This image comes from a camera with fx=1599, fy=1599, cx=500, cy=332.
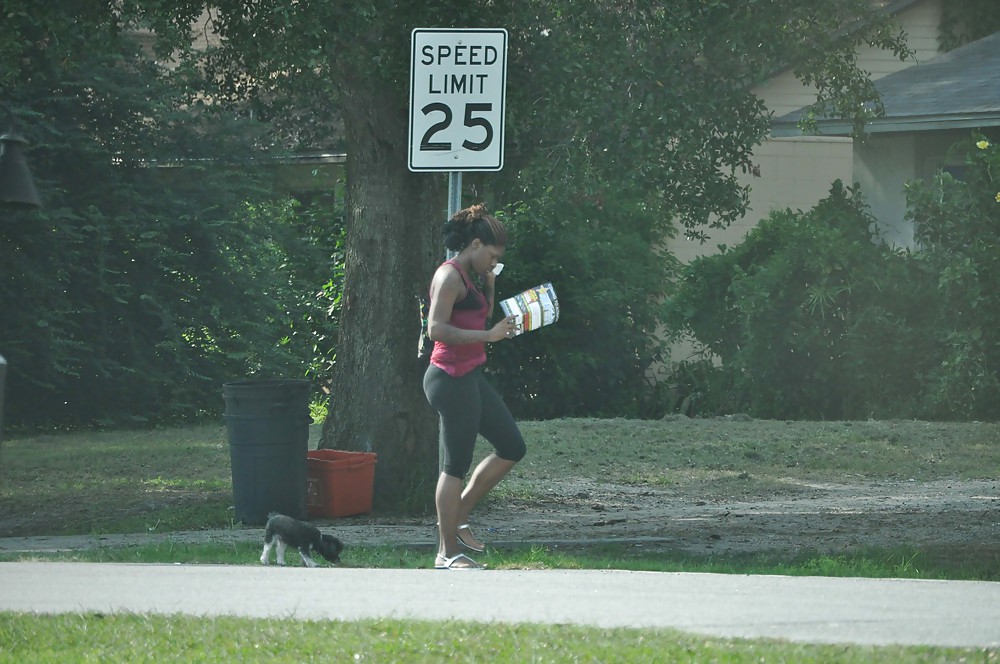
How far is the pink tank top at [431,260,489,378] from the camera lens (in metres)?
8.62

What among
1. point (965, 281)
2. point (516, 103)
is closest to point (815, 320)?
point (965, 281)

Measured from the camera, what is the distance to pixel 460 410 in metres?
8.61

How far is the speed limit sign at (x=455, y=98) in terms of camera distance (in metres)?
8.94

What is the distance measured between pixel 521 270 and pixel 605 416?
2336 mm

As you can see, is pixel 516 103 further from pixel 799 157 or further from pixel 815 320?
pixel 799 157

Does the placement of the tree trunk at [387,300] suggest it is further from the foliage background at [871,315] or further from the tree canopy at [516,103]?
the foliage background at [871,315]

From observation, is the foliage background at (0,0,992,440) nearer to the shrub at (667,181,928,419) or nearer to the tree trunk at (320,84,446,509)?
the shrub at (667,181,928,419)

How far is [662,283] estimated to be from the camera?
22953 millimetres

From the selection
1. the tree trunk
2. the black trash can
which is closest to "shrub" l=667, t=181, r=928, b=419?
the tree trunk

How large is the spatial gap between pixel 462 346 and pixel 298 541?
1.46m

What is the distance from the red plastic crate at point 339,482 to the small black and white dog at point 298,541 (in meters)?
2.68

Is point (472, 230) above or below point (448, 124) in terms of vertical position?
below

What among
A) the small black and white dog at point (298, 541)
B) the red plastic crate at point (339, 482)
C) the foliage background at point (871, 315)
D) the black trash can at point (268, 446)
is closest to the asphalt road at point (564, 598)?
the small black and white dog at point (298, 541)

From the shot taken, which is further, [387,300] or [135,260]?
[135,260]
